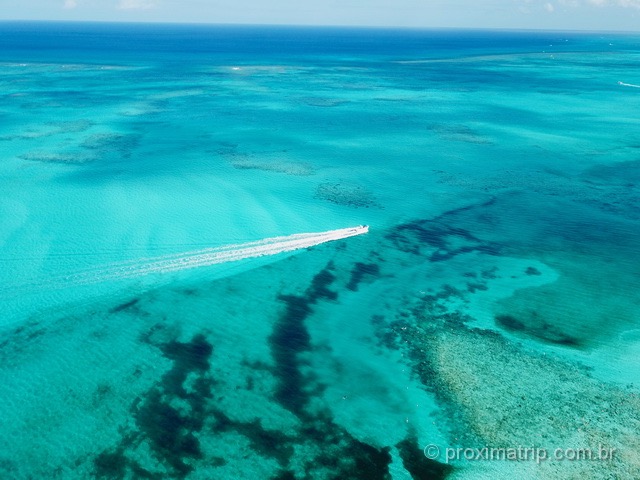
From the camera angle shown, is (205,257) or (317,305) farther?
(205,257)

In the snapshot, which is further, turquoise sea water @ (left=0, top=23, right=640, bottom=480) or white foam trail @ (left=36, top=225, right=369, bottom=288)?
white foam trail @ (left=36, top=225, right=369, bottom=288)

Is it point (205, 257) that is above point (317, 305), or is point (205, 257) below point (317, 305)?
above

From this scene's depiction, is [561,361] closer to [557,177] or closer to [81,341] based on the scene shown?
[81,341]

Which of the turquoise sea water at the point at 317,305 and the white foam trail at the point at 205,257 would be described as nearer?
the turquoise sea water at the point at 317,305

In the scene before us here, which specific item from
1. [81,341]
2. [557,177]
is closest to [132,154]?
[81,341]
